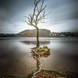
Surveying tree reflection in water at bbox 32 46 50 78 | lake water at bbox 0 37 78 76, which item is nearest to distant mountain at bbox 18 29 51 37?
lake water at bbox 0 37 78 76

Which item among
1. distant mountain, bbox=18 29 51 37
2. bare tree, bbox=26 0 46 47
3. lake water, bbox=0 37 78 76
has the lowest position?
lake water, bbox=0 37 78 76

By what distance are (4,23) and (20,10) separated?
0.40 m

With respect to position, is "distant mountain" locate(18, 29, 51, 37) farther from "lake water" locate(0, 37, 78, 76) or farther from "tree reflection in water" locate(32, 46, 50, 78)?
"tree reflection in water" locate(32, 46, 50, 78)

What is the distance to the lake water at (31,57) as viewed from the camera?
144cm

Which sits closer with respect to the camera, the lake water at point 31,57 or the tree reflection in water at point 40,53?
the lake water at point 31,57

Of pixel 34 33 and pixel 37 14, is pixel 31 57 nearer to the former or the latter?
pixel 34 33

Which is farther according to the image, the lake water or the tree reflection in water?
the tree reflection in water

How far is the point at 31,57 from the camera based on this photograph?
5.18ft

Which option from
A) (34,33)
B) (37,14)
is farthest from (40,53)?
(37,14)

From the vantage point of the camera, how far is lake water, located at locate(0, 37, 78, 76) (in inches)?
56.7

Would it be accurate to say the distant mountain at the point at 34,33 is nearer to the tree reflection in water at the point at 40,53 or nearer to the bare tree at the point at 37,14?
the bare tree at the point at 37,14

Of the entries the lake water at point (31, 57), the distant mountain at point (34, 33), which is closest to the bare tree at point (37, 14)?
the distant mountain at point (34, 33)

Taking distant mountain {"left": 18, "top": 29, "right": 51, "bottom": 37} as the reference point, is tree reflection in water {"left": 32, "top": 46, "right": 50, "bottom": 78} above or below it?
below

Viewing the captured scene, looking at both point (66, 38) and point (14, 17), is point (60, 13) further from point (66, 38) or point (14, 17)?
point (14, 17)
